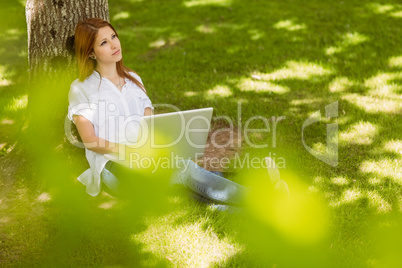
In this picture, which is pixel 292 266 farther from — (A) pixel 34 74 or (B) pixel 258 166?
(A) pixel 34 74

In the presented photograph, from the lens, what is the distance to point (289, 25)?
7.78 metres

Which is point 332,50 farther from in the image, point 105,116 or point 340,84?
point 105,116

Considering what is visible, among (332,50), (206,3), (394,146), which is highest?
(206,3)

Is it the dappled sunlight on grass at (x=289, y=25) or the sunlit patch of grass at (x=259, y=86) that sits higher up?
the dappled sunlight on grass at (x=289, y=25)

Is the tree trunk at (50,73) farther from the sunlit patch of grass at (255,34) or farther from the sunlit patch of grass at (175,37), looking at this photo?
the sunlit patch of grass at (255,34)

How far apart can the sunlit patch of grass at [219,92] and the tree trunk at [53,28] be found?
2.18 meters

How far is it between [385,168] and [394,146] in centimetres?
44

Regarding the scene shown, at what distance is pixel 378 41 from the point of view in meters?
7.01

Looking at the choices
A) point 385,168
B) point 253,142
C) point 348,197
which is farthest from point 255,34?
point 348,197

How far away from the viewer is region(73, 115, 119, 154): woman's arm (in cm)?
352

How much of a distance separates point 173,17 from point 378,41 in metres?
3.73

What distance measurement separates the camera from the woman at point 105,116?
140 inches

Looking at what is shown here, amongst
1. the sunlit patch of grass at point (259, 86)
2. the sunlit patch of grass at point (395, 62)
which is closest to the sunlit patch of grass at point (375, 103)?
the sunlit patch of grass at point (259, 86)

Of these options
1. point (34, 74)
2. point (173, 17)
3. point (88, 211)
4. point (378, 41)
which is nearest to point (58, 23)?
point (34, 74)
